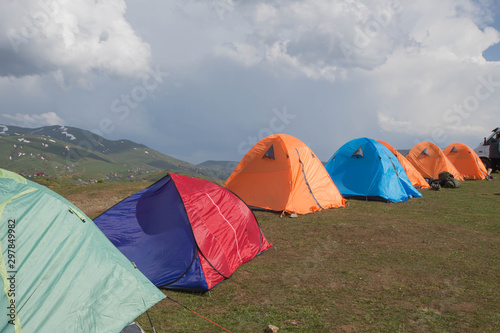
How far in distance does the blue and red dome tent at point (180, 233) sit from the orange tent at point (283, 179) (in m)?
5.38

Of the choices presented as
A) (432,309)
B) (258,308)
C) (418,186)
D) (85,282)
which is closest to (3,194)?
(85,282)

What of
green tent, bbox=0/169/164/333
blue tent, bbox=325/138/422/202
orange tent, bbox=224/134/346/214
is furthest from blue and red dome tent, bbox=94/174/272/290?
blue tent, bbox=325/138/422/202

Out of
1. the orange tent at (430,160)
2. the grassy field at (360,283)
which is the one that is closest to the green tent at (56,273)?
the grassy field at (360,283)

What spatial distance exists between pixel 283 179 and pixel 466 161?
23580 millimetres

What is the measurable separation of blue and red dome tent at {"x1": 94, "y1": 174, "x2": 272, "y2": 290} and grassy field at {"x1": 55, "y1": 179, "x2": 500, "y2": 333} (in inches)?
14.0

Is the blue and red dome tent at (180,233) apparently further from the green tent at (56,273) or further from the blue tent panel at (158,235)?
the green tent at (56,273)

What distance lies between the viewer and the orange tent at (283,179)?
515 inches

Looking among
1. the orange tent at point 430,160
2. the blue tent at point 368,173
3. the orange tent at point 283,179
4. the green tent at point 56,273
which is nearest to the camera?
the green tent at point 56,273

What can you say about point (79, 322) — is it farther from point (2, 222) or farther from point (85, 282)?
point (2, 222)

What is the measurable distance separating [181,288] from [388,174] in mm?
13287

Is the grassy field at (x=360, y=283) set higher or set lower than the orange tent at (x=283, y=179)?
lower

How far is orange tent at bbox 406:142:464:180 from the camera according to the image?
24.9 m

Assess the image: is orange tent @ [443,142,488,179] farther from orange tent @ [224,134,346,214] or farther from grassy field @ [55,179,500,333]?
orange tent @ [224,134,346,214]

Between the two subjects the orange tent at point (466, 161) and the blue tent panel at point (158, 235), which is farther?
the orange tent at point (466, 161)
